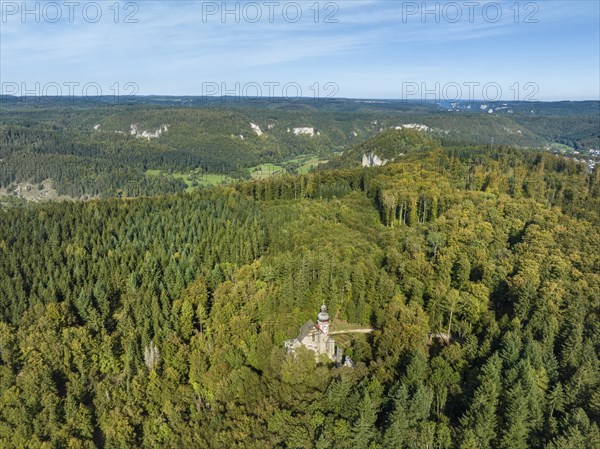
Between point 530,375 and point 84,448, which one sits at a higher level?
point 530,375

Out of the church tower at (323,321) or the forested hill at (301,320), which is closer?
the forested hill at (301,320)

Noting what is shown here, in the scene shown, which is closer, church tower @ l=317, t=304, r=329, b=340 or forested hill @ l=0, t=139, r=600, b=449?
forested hill @ l=0, t=139, r=600, b=449

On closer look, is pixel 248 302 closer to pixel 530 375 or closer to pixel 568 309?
pixel 530 375

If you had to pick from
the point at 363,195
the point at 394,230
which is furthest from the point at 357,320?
the point at 363,195

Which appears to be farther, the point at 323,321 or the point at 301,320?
the point at 301,320

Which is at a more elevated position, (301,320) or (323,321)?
(323,321)

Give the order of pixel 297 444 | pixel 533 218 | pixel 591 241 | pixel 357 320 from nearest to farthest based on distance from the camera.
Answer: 1. pixel 297 444
2. pixel 357 320
3. pixel 591 241
4. pixel 533 218

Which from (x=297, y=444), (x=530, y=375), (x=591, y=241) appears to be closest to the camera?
(x=297, y=444)

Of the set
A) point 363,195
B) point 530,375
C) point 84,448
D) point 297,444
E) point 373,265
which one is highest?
point 363,195
